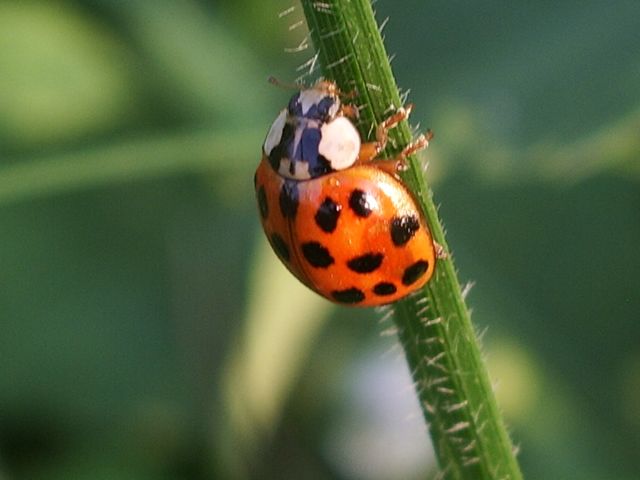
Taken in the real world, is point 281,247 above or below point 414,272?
above

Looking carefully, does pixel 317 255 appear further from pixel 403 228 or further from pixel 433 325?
pixel 433 325

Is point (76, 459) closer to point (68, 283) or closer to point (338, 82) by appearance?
point (68, 283)

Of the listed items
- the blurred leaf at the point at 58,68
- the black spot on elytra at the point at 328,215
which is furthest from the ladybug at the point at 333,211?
the blurred leaf at the point at 58,68

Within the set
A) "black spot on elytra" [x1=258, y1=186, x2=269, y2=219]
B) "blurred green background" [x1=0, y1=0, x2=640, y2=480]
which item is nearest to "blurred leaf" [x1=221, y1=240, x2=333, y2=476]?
"blurred green background" [x1=0, y1=0, x2=640, y2=480]

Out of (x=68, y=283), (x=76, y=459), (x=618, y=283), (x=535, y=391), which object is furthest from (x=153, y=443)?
(x=618, y=283)

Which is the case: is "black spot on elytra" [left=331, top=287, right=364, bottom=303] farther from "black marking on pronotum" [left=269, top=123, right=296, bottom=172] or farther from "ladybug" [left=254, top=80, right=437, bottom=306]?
"black marking on pronotum" [left=269, top=123, right=296, bottom=172]

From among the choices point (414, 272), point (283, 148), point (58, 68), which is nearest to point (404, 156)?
point (414, 272)
